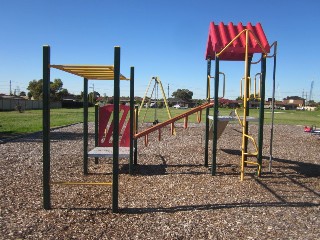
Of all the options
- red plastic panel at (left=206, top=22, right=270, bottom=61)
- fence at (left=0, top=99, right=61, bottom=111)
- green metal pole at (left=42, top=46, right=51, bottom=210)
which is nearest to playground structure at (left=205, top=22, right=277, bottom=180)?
red plastic panel at (left=206, top=22, right=270, bottom=61)

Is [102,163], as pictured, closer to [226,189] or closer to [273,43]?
[226,189]

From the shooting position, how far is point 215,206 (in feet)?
17.0

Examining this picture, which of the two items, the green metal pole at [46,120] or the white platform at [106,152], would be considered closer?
the green metal pole at [46,120]

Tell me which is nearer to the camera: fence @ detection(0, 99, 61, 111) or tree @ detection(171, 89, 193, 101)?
fence @ detection(0, 99, 61, 111)

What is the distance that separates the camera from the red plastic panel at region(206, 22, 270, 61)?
24.2 feet

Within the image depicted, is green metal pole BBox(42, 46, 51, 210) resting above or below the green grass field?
above

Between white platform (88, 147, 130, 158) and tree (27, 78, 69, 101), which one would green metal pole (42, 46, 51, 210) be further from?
tree (27, 78, 69, 101)

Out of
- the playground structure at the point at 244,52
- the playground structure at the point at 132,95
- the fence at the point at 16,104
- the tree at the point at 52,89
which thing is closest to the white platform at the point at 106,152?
the playground structure at the point at 132,95

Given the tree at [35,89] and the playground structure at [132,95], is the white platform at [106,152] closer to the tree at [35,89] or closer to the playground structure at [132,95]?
the playground structure at [132,95]

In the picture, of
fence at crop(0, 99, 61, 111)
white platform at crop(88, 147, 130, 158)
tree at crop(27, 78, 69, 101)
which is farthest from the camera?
tree at crop(27, 78, 69, 101)

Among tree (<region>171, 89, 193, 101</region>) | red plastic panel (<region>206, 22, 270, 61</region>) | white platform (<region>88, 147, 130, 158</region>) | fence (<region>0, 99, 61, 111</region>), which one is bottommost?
white platform (<region>88, 147, 130, 158</region>)

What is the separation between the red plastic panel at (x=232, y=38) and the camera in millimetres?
7367

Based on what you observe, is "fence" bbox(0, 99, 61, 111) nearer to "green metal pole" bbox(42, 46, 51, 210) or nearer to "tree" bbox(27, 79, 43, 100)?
"tree" bbox(27, 79, 43, 100)

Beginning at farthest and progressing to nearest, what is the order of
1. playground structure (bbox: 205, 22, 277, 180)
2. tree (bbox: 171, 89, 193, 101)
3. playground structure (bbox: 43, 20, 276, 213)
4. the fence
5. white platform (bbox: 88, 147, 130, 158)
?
tree (bbox: 171, 89, 193, 101) < the fence < white platform (bbox: 88, 147, 130, 158) < playground structure (bbox: 205, 22, 277, 180) < playground structure (bbox: 43, 20, 276, 213)
